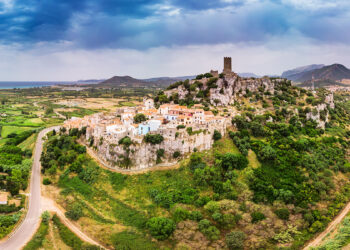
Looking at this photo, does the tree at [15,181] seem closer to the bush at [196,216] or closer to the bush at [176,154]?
the bush at [176,154]

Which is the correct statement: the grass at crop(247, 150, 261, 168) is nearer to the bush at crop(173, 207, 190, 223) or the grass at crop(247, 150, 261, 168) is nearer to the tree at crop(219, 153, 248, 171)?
the tree at crop(219, 153, 248, 171)

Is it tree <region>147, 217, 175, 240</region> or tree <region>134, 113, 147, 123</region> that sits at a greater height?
tree <region>134, 113, 147, 123</region>

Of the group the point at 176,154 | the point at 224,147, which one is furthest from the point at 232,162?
the point at 176,154

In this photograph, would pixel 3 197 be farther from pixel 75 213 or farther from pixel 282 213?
pixel 282 213

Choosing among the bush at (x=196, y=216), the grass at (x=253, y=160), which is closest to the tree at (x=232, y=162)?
the grass at (x=253, y=160)

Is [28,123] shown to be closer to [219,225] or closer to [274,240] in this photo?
[219,225]

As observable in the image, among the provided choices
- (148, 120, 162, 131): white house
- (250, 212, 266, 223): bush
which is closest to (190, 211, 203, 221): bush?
(250, 212, 266, 223): bush

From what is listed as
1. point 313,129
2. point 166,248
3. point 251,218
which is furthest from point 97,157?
point 313,129
